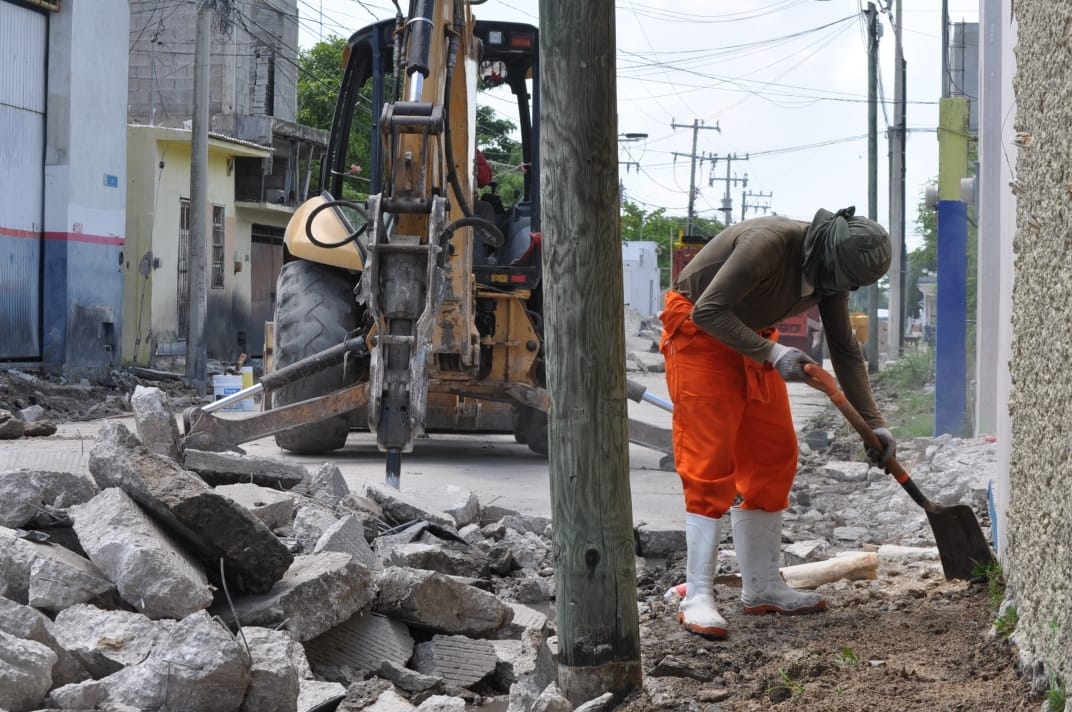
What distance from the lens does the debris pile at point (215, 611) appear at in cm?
372

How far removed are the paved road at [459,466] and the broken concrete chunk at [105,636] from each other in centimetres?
201

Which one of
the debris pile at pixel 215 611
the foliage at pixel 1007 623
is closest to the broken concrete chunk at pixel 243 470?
the debris pile at pixel 215 611

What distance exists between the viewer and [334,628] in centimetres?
459

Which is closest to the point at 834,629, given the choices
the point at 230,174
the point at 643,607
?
the point at 643,607

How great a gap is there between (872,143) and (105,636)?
27.4 m

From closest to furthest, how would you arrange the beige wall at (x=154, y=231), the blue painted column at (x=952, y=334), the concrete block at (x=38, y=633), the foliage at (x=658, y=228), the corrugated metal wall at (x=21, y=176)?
the concrete block at (x=38, y=633), the blue painted column at (x=952, y=334), the corrugated metal wall at (x=21, y=176), the beige wall at (x=154, y=231), the foliage at (x=658, y=228)

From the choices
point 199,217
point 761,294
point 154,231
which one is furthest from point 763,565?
point 154,231

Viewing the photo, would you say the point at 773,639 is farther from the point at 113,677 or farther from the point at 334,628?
the point at 113,677

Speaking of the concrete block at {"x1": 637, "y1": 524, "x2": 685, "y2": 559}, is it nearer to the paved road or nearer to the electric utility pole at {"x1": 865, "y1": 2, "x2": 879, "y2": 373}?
the paved road

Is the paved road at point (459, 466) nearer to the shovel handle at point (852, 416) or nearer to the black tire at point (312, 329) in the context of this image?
the black tire at point (312, 329)

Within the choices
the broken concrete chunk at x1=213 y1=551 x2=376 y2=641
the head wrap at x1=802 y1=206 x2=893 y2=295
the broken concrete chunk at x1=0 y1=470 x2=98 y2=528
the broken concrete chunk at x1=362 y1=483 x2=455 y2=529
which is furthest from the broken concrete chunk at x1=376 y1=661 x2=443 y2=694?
the broken concrete chunk at x1=362 y1=483 x2=455 y2=529

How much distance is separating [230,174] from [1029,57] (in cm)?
2305

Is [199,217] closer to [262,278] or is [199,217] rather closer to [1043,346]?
[262,278]

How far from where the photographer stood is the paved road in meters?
7.15
